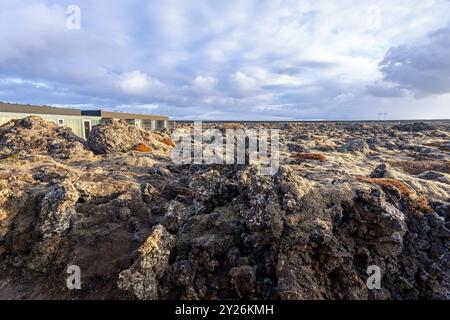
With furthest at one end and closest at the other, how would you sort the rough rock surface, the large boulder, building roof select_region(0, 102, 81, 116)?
1. building roof select_region(0, 102, 81, 116)
2. the large boulder
3. the rough rock surface

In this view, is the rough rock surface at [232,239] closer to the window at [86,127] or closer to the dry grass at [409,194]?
the dry grass at [409,194]

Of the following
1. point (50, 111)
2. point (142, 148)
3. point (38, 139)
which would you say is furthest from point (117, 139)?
point (50, 111)

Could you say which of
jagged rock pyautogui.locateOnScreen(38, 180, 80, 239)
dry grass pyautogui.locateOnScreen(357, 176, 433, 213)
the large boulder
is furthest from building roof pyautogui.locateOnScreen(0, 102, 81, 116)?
dry grass pyautogui.locateOnScreen(357, 176, 433, 213)

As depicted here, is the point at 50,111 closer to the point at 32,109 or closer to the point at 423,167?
the point at 32,109

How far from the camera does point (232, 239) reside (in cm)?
983

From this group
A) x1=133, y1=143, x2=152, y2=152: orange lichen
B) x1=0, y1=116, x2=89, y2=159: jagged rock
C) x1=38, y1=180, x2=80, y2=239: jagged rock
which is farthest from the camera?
x1=133, y1=143, x2=152, y2=152: orange lichen

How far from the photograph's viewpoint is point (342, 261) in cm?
872

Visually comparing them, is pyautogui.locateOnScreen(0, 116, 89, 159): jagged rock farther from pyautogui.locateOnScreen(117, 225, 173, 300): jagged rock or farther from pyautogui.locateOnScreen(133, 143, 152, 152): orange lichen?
pyautogui.locateOnScreen(117, 225, 173, 300): jagged rock

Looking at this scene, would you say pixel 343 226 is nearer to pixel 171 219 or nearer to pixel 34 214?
pixel 171 219

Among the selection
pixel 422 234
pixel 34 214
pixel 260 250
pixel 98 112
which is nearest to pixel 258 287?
pixel 260 250

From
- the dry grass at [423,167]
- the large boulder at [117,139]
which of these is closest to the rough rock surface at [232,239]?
the dry grass at [423,167]

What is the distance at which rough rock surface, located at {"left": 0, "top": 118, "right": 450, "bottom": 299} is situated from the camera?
8.51 meters

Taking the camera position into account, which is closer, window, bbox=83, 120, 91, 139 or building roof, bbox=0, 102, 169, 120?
building roof, bbox=0, 102, 169, 120

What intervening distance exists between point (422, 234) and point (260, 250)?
5984mm
